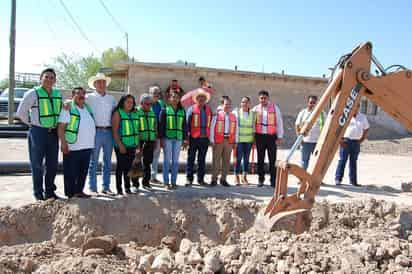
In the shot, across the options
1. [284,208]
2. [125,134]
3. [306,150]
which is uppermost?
[125,134]

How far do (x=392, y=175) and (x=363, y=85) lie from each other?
22.8ft

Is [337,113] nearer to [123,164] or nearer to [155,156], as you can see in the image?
[123,164]

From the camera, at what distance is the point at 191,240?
5840mm

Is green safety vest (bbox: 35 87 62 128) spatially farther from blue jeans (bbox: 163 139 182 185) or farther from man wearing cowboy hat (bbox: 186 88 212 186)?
man wearing cowboy hat (bbox: 186 88 212 186)

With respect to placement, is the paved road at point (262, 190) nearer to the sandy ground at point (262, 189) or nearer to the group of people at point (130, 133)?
the sandy ground at point (262, 189)

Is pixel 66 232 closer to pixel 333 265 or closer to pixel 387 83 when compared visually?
pixel 333 265

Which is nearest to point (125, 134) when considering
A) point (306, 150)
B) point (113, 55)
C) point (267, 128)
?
point (267, 128)

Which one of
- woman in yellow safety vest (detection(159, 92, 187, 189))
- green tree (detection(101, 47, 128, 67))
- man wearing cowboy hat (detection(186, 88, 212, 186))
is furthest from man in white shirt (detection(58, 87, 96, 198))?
green tree (detection(101, 47, 128, 67))

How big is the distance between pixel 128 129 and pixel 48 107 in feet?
4.29

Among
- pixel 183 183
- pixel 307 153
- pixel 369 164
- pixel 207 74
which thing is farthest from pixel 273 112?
pixel 207 74

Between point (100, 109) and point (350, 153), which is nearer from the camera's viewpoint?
point (100, 109)

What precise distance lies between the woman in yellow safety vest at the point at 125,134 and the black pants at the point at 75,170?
0.51 metres

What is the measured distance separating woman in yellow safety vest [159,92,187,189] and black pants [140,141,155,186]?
0.29 metres

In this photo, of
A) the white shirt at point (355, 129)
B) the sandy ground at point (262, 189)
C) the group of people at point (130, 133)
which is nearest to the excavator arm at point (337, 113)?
the sandy ground at point (262, 189)
